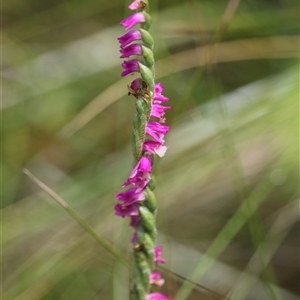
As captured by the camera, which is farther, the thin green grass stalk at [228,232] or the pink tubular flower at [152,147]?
the thin green grass stalk at [228,232]

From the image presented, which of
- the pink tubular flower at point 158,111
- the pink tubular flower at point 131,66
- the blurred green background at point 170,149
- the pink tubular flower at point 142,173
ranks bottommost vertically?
the pink tubular flower at point 142,173

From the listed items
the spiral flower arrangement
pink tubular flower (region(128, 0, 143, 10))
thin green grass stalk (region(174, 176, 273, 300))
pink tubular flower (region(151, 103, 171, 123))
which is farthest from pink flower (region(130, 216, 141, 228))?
thin green grass stalk (region(174, 176, 273, 300))

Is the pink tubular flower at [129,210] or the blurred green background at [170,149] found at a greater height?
the blurred green background at [170,149]

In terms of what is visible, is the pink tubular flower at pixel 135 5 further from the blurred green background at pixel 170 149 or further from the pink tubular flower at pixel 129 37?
the blurred green background at pixel 170 149

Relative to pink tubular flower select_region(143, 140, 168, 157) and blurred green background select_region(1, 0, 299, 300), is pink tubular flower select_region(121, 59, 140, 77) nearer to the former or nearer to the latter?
pink tubular flower select_region(143, 140, 168, 157)

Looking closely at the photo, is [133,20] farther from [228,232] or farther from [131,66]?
[228,232]

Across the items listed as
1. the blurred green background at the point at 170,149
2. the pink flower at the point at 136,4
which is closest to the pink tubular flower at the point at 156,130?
Answer: the pink flower at the point at 136,4

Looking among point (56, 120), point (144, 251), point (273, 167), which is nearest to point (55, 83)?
point (56, 120)

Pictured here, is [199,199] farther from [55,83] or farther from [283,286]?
[55,83]
